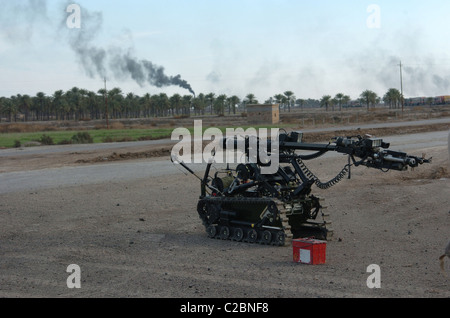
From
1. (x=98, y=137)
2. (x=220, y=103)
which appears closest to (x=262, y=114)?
(x=98, y=137)

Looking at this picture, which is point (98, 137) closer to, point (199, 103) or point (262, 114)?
point (262, 114)

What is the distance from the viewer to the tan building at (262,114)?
84562mm

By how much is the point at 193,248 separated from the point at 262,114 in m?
71.8

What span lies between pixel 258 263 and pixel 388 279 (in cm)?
282

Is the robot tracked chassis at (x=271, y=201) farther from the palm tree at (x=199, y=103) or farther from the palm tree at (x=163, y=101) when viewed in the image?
the palm tree at (x=163, y=101)

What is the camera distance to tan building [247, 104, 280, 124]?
84562mm

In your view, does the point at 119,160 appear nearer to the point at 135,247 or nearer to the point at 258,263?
the point at 135,247

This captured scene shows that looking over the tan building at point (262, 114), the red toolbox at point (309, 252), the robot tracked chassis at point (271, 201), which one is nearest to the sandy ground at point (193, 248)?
the red toolbox at point (309, 252)

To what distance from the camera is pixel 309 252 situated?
492 inches

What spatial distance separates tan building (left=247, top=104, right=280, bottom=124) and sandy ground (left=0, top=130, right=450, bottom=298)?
59511 mm

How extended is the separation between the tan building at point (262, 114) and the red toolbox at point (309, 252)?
236 feet

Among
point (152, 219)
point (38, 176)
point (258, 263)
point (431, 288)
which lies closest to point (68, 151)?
point (38, 176)

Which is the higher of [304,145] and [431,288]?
[304,145]
